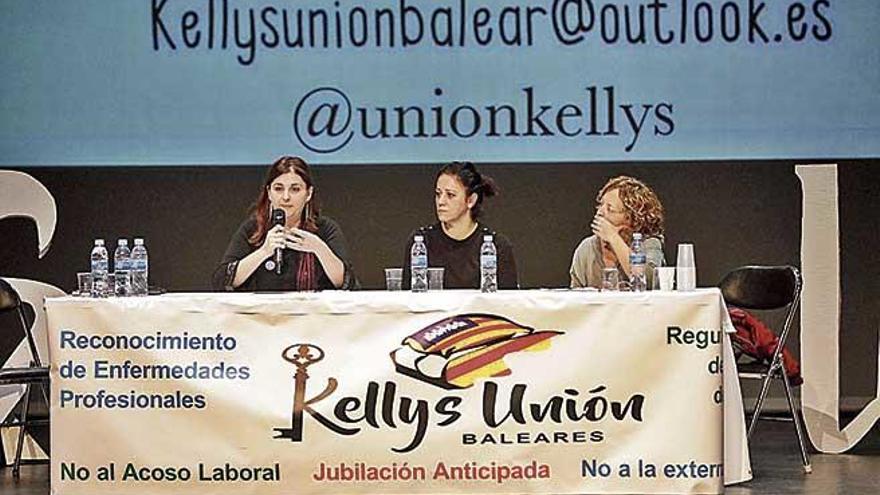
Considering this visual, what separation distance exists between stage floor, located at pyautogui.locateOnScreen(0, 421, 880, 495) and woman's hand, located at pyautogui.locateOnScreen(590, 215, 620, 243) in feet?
3.32

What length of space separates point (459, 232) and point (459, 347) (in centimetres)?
104

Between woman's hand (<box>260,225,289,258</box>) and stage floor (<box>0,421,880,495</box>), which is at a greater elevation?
woman's hand (<box>260,225,289,258</box>)

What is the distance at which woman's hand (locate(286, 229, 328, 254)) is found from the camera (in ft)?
17.5

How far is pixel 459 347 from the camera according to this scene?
476 cm

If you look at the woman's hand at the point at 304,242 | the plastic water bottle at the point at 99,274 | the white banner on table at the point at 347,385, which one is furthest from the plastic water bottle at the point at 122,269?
the woman's hand at the point at 304,242

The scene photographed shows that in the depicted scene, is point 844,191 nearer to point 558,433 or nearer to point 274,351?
point 558,433

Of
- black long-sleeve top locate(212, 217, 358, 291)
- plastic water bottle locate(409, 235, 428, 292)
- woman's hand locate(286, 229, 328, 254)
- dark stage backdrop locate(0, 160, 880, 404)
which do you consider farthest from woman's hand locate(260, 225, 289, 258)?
dark stage backdrop locate(0, 160, 880, 404)

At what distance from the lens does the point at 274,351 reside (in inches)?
187

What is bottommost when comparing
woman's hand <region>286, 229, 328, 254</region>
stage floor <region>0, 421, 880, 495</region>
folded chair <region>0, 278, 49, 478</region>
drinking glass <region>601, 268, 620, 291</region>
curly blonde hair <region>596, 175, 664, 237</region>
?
stage floor <region>0, 421, 880, 495</region>

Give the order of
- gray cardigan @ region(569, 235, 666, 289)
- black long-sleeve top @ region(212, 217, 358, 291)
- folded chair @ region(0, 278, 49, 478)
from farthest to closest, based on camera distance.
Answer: gray cardigan @ region(569, 235, 666, 289) → black long-sleeve top @ region(212, 217, 358, 291) → folded chair @ region(0, 278, 49, 478)

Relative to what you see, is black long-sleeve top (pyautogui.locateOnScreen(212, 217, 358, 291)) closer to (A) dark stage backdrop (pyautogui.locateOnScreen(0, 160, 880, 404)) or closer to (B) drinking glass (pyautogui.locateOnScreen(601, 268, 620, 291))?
(B) drinking glass (pyautogui.locateOnScreen(601, 268, 620, 291))

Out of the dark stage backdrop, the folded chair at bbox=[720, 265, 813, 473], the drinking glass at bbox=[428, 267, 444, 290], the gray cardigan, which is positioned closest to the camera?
the drinking glass at bbox=[428, 267, 444, 290]

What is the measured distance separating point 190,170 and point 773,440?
2.87 metres

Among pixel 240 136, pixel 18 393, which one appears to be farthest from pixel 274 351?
pixel 240 136
